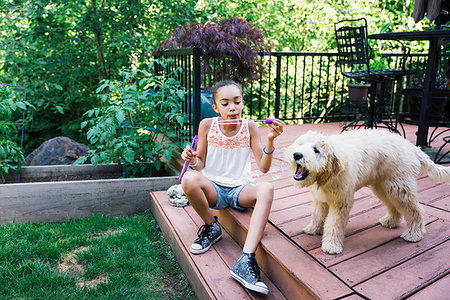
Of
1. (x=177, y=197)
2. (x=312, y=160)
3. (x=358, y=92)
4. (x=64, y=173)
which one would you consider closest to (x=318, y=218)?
(x=312, y=160)

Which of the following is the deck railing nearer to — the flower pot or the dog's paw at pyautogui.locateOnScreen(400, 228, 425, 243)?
the flower pot

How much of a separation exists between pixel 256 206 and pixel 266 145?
366 mm

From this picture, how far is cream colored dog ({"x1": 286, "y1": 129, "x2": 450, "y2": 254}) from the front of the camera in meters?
1.66

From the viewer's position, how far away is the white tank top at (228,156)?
7.50 feet

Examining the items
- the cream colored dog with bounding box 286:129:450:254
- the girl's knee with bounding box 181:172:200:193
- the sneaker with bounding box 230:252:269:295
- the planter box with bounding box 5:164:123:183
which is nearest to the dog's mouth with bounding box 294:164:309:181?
the cream colored dog with bounding box 286:129:450:254

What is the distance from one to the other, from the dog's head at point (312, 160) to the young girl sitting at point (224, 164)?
39 cm

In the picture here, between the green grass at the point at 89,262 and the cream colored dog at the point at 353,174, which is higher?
the cream colored dog at the point at 353,174

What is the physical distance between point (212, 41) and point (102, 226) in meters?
2.42

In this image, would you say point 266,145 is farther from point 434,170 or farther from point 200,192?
point 434,170

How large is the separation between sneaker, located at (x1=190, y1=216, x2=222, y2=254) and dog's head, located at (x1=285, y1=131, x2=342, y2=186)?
0.83 m

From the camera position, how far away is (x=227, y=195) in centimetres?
232

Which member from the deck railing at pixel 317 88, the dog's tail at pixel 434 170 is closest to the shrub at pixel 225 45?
the deck railing at pixel 317 88

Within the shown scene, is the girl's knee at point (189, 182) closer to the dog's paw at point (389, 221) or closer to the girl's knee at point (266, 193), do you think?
the girl's knee at point (266, 193)

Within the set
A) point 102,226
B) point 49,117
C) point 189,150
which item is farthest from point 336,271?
point 49,117
